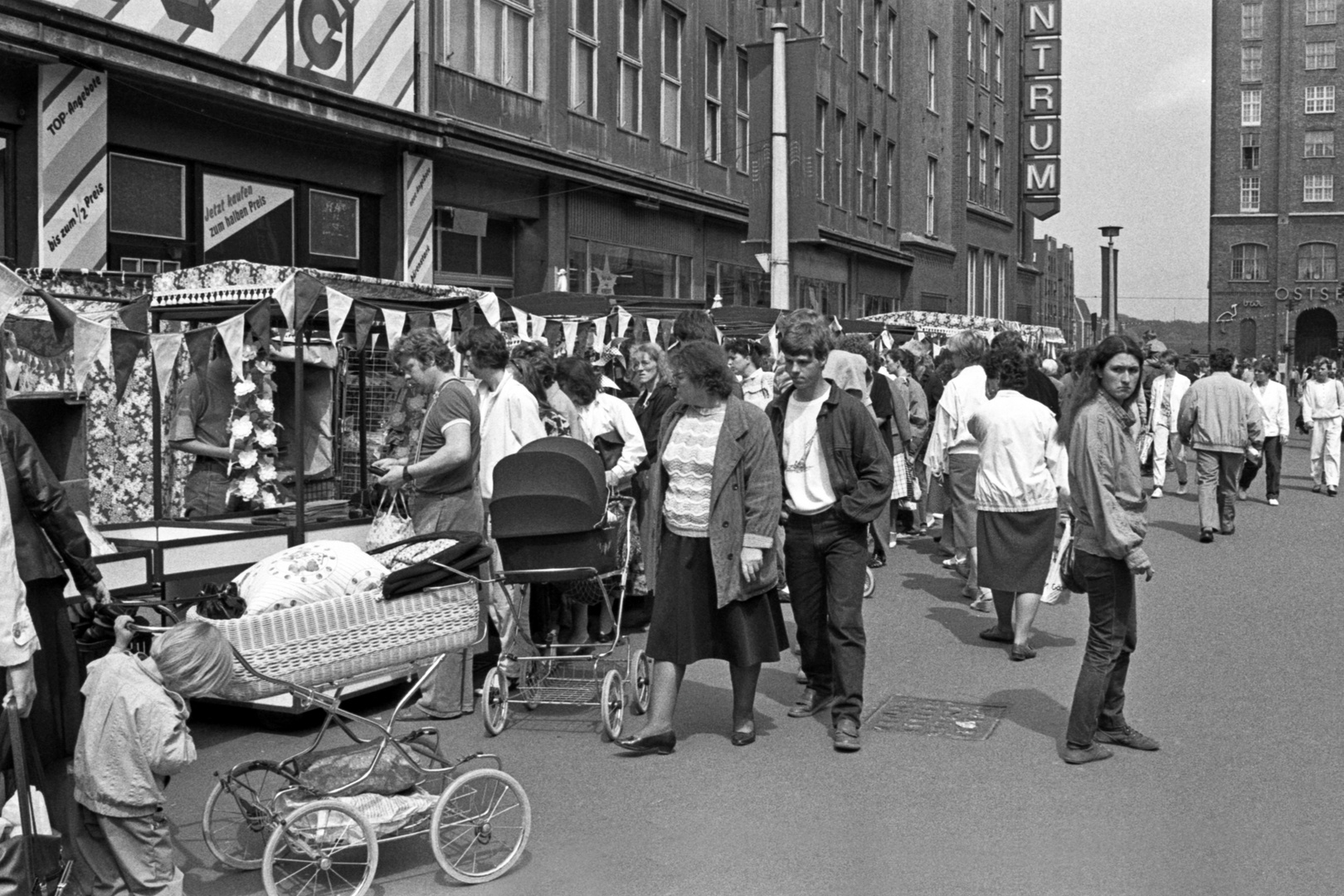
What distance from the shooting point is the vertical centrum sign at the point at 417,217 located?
59.0 feet

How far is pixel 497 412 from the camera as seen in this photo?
9039 millimetres

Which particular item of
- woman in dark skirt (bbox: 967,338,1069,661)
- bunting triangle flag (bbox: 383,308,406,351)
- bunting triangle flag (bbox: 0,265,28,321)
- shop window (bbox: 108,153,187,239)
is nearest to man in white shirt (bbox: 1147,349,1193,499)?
woman in dark skirt (bbox: 967,338,1069,661)

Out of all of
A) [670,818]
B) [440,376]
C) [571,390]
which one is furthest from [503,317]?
[670,818]

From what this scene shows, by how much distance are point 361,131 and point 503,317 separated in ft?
17.0

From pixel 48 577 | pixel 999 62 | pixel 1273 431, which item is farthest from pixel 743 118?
pixel 999 62

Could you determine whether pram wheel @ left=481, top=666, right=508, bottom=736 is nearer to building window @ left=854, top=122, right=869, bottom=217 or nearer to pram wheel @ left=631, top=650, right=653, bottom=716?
pram wheel @ left=631, top=650, right=653, bottom=716

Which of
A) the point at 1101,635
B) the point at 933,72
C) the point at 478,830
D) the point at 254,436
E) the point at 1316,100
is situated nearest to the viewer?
the point at 478,830

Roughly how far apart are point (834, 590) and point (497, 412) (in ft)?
8.52

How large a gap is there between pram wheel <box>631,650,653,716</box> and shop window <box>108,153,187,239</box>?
8.13 m

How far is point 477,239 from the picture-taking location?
20.3 meters

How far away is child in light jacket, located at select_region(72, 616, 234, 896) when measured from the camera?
192 inches

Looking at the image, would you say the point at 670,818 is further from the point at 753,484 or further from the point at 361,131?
the point at 361,131

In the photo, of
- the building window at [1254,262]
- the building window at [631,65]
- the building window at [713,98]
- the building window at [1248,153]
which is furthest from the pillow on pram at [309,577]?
the building window at [1248,153]

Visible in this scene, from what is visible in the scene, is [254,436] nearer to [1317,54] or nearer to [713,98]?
[713,98]
